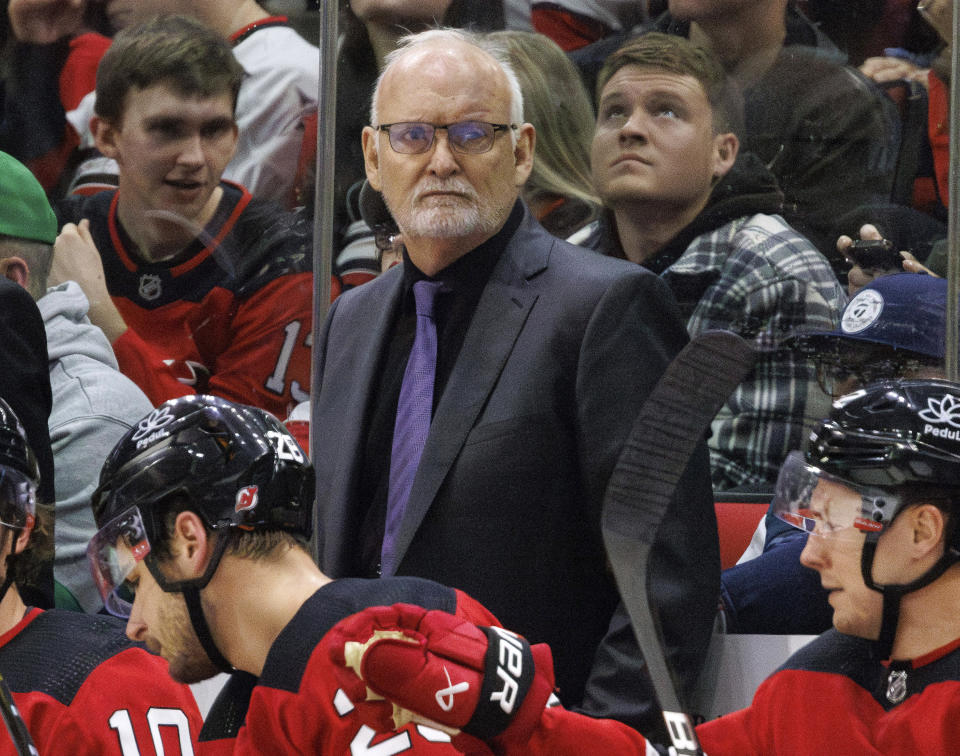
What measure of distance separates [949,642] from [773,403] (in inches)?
35.3

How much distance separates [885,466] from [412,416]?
2.29ft

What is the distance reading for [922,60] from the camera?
2.61 metres

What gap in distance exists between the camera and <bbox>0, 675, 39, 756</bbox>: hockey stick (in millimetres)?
1657

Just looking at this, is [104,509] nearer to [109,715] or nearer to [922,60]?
[109,715]

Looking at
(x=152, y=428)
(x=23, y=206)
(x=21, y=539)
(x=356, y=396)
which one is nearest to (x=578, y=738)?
(x=152, y=428)

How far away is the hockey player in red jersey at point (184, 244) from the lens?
2.68 m

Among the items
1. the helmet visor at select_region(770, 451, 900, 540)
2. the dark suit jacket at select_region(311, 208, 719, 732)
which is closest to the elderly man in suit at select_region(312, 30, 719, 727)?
the dark suit jacket at select_region(311, 208, 719, 732)

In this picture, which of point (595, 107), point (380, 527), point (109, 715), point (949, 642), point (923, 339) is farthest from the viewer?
point (595, 107)

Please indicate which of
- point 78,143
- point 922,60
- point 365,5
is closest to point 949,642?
point 922,60

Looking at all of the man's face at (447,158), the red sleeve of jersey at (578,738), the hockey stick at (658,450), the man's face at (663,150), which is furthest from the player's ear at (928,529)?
the man's face at (663,150)

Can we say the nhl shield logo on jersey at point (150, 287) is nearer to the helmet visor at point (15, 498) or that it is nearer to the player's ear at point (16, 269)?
the player's ear at point (16, 269)

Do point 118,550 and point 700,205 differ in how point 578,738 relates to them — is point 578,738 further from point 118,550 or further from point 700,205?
point 700,205

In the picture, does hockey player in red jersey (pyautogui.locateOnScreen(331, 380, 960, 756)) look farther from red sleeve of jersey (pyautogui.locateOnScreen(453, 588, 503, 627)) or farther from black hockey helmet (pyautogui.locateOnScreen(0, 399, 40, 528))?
black hockey helmet (pyautogui.locateOnScreen(0, 399, 40, 528))

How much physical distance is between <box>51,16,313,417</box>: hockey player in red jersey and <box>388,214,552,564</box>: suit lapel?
0.63 meters
